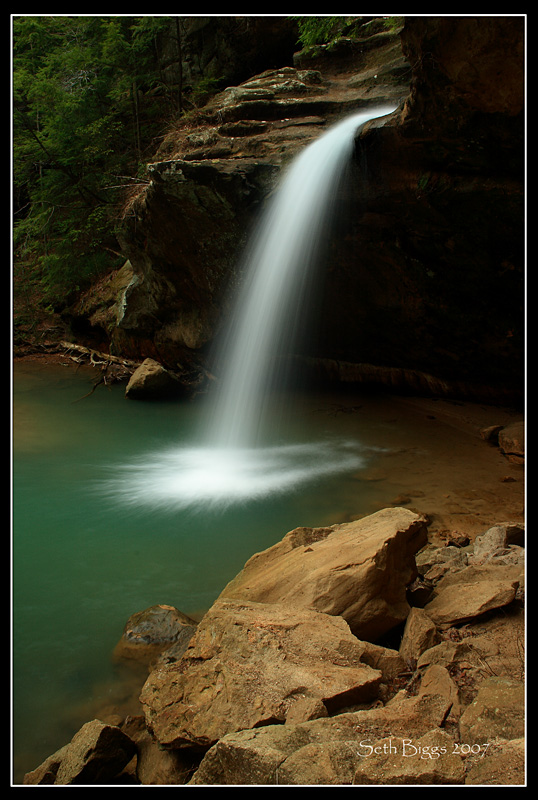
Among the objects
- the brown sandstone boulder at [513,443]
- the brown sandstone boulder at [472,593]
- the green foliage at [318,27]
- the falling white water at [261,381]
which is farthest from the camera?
the green foliage at [318,27]

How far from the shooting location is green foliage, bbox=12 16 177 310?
14.3 metres

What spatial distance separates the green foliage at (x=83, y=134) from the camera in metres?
14.3

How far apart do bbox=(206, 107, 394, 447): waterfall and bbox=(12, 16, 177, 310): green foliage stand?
7.38 metres

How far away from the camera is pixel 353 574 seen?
3023 millimetres

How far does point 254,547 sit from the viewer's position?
15.8 feet

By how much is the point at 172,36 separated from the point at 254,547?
1716 centimetres

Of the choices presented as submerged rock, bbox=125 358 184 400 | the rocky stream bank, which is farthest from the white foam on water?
submerged rock, bbox=125 358 184 400

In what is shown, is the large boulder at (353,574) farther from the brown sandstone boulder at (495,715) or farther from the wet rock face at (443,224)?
the wet rock face at (443,224)

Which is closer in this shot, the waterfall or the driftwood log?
the waterfall

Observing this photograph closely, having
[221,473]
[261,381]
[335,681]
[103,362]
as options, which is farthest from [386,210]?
[103,362]

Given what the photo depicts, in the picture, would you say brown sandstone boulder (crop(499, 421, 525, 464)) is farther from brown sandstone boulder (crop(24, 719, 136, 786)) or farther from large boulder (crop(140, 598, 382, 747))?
brown sandstone boulder (crop(24, 719, 136, 786))

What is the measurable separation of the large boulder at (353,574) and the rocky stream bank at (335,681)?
0.5 inches

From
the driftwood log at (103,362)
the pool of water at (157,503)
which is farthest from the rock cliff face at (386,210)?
the pool of water at (157,503)

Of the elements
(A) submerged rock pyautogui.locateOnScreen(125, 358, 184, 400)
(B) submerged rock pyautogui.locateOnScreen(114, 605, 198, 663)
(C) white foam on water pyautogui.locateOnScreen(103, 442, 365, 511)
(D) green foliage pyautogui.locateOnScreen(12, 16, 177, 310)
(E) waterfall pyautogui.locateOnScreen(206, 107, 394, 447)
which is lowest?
(B) submerged rock pyautogui.locateOnScreen(114, 605, 198, 663)
